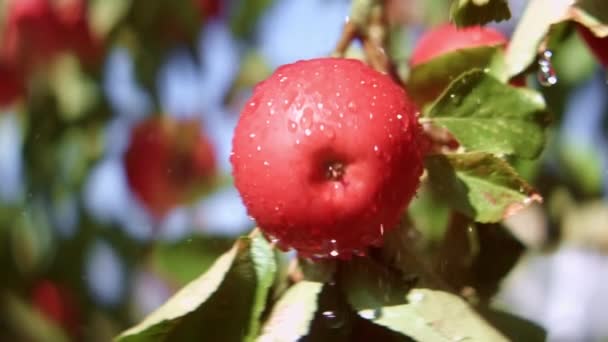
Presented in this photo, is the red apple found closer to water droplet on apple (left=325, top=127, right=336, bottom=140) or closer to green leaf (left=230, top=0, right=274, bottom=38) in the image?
green leaf (left=230, top=0, right=274, bottom=38)

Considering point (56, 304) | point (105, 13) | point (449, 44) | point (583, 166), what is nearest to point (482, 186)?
point (449, 44)

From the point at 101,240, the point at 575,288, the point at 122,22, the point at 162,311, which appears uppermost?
the point at 122,22

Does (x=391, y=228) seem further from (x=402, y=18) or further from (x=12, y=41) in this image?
(x=12, y=41)

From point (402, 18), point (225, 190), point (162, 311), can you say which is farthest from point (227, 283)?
point (225, 190)

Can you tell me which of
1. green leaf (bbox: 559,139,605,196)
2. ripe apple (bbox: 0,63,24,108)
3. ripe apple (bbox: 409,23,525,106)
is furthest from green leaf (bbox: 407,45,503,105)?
ripe apple (bbox: 0,63,24,108)

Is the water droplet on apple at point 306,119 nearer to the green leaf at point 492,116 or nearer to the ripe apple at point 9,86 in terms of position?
the green leaf at point 492,116

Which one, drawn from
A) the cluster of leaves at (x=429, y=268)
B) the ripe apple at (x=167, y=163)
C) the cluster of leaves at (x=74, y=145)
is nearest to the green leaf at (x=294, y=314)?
the cluster of leaves at (x=429, y=268)

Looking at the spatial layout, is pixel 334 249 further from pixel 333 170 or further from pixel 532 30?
pixel 532 30
